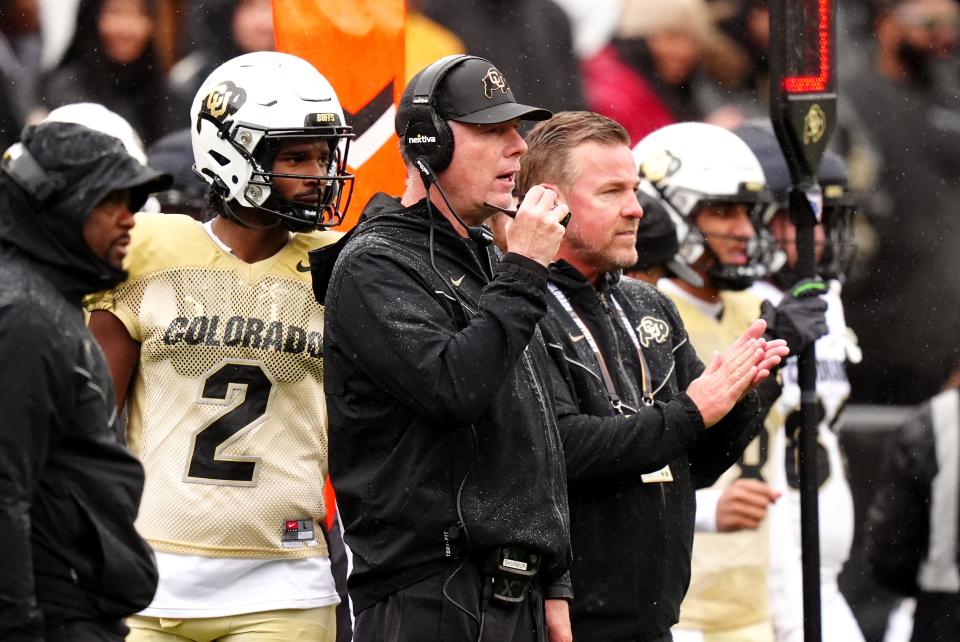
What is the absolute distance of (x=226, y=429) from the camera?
430 centimetres

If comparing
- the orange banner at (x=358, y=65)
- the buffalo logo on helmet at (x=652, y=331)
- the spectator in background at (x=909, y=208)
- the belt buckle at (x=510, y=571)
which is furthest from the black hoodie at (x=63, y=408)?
the spectator in background at (x=909, y=208)

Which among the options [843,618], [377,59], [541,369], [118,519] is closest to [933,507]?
[843,618]

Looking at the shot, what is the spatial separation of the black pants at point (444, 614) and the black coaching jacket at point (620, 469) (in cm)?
61

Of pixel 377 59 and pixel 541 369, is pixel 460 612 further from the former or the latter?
pixel 377 59

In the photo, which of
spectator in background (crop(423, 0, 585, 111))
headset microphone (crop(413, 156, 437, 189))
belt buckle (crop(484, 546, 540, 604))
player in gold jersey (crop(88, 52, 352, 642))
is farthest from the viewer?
spectator in background (crop(423, 0, 585, 111))

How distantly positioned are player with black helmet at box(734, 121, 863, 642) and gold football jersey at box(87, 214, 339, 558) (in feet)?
8.50

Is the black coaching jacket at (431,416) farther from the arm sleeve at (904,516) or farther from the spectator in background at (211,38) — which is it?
the arm sleeve at (904,516)

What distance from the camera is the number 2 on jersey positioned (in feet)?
14.1

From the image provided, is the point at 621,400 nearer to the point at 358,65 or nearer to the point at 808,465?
the point at 808,465

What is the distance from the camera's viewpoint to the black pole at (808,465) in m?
4.89

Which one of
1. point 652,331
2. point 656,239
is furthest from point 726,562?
point 652,331

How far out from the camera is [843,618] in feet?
22.5

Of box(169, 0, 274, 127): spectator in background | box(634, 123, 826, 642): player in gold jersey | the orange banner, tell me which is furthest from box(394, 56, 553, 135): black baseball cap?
box(169, 0, 274, 127): spectator in background

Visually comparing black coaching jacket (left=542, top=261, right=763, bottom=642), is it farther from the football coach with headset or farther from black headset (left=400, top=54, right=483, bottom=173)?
black headset (left=400, top=54, right=483, bottom=173)
